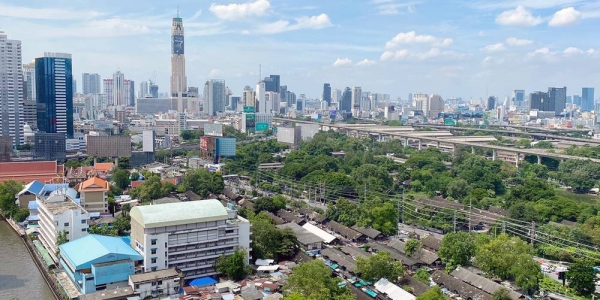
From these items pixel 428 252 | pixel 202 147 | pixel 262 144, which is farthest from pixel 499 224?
pixel 262 144

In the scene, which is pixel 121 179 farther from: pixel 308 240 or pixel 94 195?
pixel 308 240

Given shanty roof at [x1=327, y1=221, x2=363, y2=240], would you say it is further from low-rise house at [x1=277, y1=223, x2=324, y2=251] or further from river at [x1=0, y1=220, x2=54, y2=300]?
river at [x1=0, y1=220, x2=54, y2=300]

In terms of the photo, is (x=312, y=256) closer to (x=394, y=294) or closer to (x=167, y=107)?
(x=394, y=294)

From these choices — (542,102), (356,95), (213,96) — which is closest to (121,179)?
(213,96)

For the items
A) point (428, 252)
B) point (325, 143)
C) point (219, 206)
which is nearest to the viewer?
point (219, 206)

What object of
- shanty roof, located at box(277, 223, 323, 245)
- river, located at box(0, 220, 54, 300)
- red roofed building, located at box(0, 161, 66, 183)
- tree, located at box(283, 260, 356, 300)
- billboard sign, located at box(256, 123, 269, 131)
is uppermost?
billboard sign, located at box(256, 123, 269, 131)

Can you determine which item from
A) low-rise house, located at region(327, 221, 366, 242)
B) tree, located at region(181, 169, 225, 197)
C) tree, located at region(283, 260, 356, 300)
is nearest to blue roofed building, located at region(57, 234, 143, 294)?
tree, located at region(283, 260, 356, 300)

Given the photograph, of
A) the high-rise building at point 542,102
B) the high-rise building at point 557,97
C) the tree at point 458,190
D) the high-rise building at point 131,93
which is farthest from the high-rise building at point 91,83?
the tree at point 458,190
